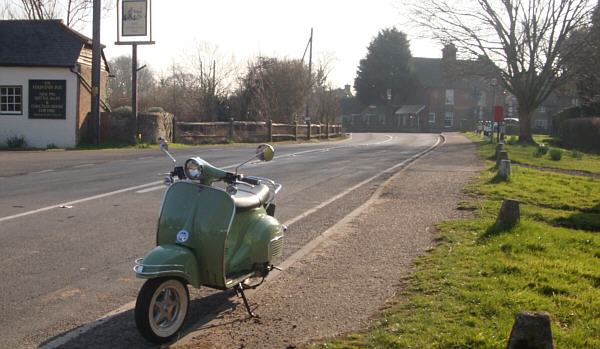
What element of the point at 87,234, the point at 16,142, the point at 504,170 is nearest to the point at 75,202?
the point at 87,234

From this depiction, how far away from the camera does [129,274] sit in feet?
20.9

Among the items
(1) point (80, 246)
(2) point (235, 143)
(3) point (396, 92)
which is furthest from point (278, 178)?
(3) point (396, 92)

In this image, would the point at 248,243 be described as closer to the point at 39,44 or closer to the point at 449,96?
the point at 39,44

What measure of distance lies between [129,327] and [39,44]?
1067 inches

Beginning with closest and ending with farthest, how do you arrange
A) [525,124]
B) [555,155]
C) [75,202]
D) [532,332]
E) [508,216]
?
[532,332] → [508,216] → [75,202] → [555,155] → [525,124]

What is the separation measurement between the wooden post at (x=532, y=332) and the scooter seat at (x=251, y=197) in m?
2.39

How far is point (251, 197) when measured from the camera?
18.1 ft

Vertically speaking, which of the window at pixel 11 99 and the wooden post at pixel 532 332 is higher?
the window at pixel 11 99

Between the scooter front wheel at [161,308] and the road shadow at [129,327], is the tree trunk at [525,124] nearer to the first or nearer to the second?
the road shadow at [129,327]

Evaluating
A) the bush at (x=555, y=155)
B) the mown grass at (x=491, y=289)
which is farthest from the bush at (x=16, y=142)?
the mown grass at (x=491, y=289)

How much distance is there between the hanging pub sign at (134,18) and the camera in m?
29.1

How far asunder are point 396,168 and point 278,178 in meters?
5.65

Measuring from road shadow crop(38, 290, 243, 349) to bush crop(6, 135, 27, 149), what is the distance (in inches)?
968

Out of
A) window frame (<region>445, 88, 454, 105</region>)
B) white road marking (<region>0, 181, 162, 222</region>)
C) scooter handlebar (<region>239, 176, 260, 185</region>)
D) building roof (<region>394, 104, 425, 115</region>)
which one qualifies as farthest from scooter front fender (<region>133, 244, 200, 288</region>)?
window frame (<region>445, 88, 454, 105</region>)
